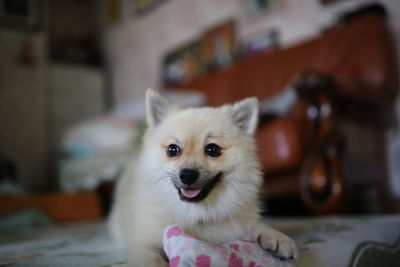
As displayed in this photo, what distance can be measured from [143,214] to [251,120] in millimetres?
441

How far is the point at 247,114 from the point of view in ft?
3.56

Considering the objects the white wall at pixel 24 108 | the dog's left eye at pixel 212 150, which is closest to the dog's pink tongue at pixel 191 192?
the dog's left eye at pixel 212 150

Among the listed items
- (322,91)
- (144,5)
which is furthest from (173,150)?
(144,5)

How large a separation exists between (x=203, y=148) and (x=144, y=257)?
1.07ft

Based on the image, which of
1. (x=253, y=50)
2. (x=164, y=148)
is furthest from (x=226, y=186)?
(x=253, y=50)

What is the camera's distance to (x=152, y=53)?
4602 mm

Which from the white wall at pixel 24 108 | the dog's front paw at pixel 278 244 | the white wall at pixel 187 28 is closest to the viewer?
the dog's front paw at pixel 278 244

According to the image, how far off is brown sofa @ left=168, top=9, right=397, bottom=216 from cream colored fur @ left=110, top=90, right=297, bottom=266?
77 cm

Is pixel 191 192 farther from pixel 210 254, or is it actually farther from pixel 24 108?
pixel 24 108

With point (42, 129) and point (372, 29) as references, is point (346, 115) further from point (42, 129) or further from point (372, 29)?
point (42, 129)

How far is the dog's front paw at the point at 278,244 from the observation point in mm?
815

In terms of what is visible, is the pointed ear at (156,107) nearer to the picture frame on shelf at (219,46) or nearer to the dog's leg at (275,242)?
the dog's leg at (275,242)

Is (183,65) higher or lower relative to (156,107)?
higher

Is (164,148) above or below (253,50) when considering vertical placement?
below
